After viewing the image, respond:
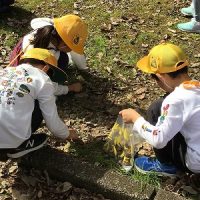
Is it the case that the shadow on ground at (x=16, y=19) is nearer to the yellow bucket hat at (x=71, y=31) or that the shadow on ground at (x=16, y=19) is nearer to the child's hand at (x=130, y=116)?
the yellow bucket hat at (x=71, y=31)

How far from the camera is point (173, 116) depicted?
341 cm

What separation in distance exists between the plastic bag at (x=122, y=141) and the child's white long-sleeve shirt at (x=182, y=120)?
1.81ft

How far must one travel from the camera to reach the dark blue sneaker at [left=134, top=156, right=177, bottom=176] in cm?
391

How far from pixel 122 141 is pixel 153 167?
421 mm

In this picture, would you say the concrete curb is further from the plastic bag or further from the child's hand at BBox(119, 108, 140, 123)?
the child's hand at BBox(119, 108, 140, 123)

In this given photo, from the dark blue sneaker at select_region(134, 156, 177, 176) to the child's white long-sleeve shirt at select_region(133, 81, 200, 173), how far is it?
33 centimetres

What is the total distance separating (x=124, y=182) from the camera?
12.4ft

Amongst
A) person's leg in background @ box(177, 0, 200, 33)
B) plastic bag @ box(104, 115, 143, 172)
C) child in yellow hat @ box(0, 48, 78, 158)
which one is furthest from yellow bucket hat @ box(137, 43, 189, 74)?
person's leg in background @ box(177, 0, 200, 33)

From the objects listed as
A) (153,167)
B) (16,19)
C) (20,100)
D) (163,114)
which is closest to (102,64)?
(16,19)

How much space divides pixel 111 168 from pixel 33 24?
5.84ft

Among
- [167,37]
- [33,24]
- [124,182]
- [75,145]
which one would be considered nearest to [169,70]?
[124,182]

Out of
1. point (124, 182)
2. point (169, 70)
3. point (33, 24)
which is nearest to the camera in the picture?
point (169, 70)

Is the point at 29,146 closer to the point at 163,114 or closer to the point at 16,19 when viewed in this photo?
the point at 163,114

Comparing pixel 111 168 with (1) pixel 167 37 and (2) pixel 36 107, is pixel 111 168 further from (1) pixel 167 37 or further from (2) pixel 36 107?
(1) pixel 167 37
